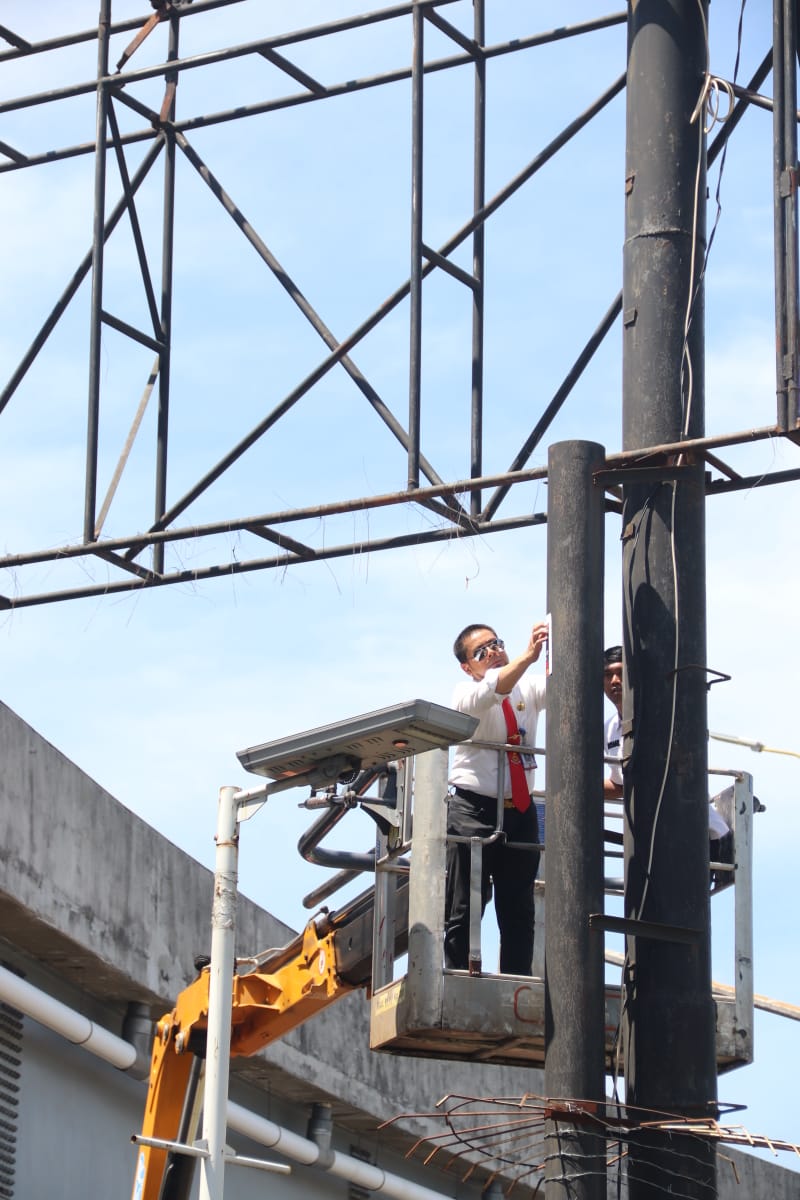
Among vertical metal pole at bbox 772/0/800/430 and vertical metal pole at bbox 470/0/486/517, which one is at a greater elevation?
vertical metal pole at bbox 470/0/486/517

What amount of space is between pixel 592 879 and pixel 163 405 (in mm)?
5081

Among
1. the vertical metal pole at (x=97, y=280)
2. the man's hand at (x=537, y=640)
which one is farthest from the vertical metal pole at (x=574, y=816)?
the vertical metal pole at (x=97, y=280)

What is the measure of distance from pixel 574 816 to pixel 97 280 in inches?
213

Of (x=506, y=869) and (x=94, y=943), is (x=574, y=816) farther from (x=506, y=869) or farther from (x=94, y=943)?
(x=94, y=943)

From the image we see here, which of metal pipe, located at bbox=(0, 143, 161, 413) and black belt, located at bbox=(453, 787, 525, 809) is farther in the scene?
metal pipe, located at bbox=(0, 143, 161, 413)

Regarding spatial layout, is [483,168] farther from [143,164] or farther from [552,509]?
[552,509]

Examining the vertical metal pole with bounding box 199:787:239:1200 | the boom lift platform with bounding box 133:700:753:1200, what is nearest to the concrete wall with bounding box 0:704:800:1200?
the boom lift platform with bounding box 133:700:753:1200

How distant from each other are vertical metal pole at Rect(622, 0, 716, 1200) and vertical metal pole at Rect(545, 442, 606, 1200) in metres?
0.31

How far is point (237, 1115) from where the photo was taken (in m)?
14.6

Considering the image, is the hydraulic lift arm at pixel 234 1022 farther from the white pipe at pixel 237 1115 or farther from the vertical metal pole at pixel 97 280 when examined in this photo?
the vertical metal pole at pixel 97 280

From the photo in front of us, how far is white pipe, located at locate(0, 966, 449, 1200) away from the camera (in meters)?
12.7

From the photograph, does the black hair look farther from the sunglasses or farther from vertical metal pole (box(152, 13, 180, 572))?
vertical metal pole (box(152, 13, 180, 572))

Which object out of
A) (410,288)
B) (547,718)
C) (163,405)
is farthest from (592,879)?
(163,405)

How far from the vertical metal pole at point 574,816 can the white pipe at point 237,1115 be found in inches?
188
